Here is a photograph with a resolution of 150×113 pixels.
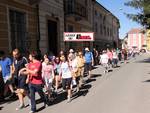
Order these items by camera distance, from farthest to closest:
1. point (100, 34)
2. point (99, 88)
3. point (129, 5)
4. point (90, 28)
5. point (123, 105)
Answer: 1. point (100, 34)
2. point (90, 28)
3. point (129, 5)
4. point (99, 88)
5. point (123, 105)

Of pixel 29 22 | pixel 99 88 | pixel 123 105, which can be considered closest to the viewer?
pixel 123 105

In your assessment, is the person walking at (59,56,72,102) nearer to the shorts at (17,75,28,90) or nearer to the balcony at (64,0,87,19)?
the shorts at (17,75,28,90)

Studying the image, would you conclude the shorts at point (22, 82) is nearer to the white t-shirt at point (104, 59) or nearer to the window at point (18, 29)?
the window at point (18, 29)

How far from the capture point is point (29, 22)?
21141mm

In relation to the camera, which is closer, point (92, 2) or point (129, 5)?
point (129, 5)

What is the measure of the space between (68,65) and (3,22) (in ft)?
16.5

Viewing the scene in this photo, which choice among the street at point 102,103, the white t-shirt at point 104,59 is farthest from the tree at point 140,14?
the street at point 102,103

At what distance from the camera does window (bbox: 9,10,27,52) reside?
739 inches

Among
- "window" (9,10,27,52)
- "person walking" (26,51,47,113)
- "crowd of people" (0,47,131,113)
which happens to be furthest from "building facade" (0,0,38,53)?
"person walking" (26,51,47,113)

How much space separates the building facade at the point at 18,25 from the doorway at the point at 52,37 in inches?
148

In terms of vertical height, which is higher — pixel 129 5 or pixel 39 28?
pixel 129 5

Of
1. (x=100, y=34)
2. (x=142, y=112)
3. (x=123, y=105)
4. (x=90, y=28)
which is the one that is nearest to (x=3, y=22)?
(x=123, y=105)

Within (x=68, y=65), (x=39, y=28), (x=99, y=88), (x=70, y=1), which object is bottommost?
(x=99, y=88)

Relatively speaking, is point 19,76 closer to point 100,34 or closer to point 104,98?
point 104,98
